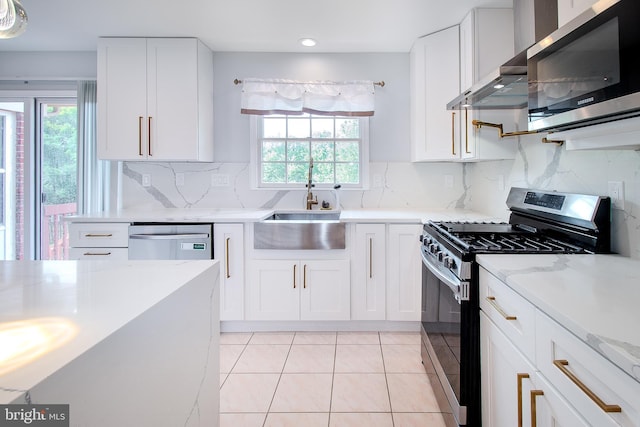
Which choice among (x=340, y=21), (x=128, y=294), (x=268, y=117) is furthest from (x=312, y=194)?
(x=128, y=294)

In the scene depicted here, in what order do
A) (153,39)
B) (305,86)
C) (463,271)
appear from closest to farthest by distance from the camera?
1. (463,271)
2. (153,39)
3. (305,86)

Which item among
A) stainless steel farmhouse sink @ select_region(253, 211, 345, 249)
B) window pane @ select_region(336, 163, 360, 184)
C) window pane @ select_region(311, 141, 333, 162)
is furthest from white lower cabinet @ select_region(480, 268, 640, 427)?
window pane @ select_region(311, 141, 333, 162)

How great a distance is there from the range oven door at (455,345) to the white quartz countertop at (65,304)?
40.8 inches

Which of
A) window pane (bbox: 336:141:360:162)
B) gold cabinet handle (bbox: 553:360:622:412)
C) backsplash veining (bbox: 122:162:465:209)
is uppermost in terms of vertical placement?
window pane (bbox: 336:141:360:162)

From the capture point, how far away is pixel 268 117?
3.54m

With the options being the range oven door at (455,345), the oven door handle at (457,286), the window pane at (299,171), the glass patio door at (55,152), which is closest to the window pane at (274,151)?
the window pane at (299,171)

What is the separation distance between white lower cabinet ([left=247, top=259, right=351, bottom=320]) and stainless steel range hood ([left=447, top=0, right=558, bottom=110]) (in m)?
1.46

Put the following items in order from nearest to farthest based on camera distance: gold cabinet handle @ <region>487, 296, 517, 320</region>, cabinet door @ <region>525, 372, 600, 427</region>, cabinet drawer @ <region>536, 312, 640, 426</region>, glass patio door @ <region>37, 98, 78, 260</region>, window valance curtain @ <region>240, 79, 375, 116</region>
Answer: cabinet drawer @ <region>536, 312, 640, 426</region> < cabinet door @ <region>525, 372, 600, 427</region> < gold cabinet handle @ <region>487, 296, 517, 320</region> < window valance curtain @ <region>240, 79, 375, 116</region> < glass patio door @ <region>37, 98, 78, 260</region>

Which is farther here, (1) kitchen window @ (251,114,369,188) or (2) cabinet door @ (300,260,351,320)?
(1) kitchen window @ (251,114,369,188)

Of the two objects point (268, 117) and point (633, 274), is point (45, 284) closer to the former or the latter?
point (633, 274)

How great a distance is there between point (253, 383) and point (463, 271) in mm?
1411

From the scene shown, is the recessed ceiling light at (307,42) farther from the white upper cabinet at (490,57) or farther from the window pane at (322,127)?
the white upper cabinet at (490,57)

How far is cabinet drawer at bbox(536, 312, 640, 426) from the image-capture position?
2.37 ft

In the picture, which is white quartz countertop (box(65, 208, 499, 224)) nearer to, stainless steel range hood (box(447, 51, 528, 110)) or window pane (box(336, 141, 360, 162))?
window pane (box(336, 141, 360, 162))
